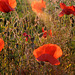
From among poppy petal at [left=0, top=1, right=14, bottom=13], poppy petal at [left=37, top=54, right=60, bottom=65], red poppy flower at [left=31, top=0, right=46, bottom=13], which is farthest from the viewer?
red poppy flower at [left=31, top=0, right=46, bottom=13]

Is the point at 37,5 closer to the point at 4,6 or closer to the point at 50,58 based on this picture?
the point at 4,6

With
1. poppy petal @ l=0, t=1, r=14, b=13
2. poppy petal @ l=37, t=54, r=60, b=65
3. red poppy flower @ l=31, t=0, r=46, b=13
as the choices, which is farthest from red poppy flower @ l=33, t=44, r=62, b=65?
red poppy flower @ l=31, t=0, r=46, b=13

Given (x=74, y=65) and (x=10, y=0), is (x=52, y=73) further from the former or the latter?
(x=10, y=0)

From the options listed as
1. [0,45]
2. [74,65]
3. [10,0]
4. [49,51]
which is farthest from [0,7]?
[74,65]

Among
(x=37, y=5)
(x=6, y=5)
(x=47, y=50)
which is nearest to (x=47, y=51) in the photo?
(x=47, y=50)

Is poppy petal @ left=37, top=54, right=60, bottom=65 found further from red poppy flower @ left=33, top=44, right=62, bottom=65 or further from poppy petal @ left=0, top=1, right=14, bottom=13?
poppy petal @ left=0, top=1, right=14, bottom=13

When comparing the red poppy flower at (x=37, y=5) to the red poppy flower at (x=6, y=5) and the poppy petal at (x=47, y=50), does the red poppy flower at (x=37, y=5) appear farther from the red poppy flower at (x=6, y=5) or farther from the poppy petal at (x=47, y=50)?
the poppy petal at (x=47, y=50)

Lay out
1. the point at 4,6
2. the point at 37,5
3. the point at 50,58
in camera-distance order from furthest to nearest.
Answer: the point at 37,5, the point at 4,6, the point at 50,58

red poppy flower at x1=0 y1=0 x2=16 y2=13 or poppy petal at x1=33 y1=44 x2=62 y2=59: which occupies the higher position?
red poppy flower at x1=0 y1=0 x2=16 y2=13

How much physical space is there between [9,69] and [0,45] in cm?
32

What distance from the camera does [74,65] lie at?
3.88 feet

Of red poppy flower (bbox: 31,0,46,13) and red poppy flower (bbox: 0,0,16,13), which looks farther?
red poppy flower (bbox: 31,0,46,13)

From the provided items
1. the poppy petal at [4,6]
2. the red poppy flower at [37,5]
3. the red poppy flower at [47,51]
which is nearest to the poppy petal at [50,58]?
the red poppy flower at [47,51]

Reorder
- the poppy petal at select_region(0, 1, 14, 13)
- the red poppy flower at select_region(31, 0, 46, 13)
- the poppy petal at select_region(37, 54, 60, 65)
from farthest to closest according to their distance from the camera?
the red poppy flower at select_region(31, 0, 46, 13)
the poppy petal at select_region(0, 1, 14, 13)
the poppy petal at select_region(37, 54, 60, 65)
